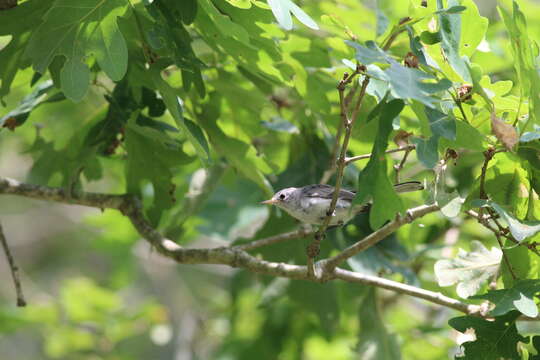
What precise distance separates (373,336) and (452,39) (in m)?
2.03

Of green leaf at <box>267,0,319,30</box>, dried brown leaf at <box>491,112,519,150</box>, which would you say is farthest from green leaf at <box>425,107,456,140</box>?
green leaf at <box>267,0,319,30</box>

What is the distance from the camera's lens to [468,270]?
101 inches

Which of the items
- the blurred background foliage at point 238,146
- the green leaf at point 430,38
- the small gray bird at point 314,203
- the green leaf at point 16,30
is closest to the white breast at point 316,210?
the small gray bird at point 314,203

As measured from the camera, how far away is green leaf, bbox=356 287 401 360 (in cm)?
370

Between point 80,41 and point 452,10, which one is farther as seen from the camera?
point 80,41

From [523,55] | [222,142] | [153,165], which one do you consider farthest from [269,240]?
[523,55]

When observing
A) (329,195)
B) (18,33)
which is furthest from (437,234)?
(18,33)

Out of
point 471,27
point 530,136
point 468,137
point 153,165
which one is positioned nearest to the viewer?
point 530,136

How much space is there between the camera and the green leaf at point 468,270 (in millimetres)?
2482

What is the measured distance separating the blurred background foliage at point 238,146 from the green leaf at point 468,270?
0.12m

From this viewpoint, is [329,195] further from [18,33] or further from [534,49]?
[18,33]

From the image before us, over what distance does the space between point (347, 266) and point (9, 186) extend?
167 cm

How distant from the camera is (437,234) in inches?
170

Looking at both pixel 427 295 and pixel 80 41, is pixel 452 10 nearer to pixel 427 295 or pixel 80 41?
pixel 427 295
